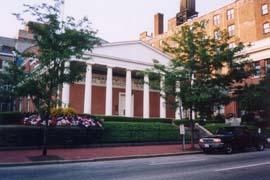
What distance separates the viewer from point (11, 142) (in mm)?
16078

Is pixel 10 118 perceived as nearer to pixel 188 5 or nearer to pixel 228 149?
pixel 228 149

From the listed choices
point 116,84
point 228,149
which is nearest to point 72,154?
point 228,149

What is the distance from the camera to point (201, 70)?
61.5 ft

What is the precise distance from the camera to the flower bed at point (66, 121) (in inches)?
712

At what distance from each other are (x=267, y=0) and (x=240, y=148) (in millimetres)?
30536

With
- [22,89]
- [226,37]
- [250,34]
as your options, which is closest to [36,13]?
[22,89]

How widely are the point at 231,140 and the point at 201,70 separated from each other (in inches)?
206

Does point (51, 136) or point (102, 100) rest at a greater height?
point (102, 100)

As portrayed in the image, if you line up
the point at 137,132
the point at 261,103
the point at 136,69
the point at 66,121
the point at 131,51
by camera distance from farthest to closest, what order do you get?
1. the point at 131,51
2. the point at 136,69
3. the point at 261,103
4. the point at 137,132
5. the point at 66,121

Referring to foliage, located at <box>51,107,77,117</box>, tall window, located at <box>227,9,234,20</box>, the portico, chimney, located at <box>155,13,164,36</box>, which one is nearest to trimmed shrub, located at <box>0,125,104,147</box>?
foliage, located at <box>51,107,77,117</box>

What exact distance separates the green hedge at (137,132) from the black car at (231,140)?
18.5 ft

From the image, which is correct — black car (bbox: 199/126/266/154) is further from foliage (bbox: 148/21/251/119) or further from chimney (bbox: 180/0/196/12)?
chimney (bbox: 180/0/196/12)

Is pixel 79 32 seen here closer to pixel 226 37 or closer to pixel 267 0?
pixel 226 37

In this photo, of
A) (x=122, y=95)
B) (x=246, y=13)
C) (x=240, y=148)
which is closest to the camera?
(x=240, y=148)
